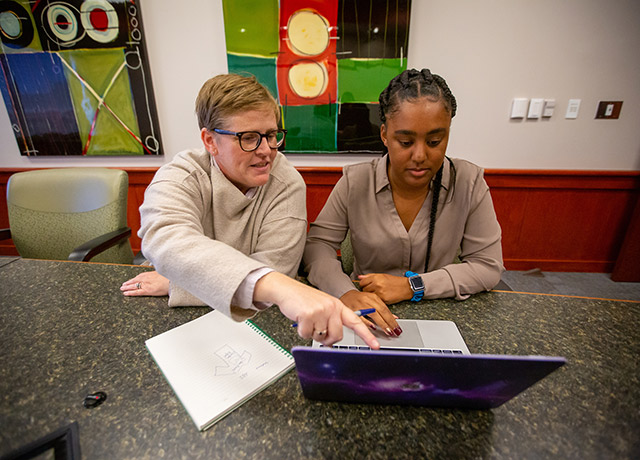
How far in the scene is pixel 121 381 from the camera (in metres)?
0.59

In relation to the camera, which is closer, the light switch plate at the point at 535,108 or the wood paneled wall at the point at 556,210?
the light switch plate at the point at 535,108

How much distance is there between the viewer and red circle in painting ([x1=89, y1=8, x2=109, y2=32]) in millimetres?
2129

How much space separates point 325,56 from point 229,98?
150 cm

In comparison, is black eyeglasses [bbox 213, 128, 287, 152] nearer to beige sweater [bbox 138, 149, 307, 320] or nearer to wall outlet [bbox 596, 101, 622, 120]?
beige sweater [bbox 138, 149, 307, 320]

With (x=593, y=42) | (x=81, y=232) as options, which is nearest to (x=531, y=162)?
(x=593, y=42)

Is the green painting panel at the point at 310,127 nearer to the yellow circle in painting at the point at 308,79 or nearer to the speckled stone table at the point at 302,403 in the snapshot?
the yellow circle in painting at the point at 308,79

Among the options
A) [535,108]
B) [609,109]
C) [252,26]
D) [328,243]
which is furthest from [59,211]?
[609,109]

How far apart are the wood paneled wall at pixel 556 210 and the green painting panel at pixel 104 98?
272 millimetres

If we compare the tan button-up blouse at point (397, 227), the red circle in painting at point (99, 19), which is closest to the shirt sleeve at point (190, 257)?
the tan button-up blouse at point (397, 227)

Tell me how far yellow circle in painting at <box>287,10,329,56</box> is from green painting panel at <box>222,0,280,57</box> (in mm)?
109

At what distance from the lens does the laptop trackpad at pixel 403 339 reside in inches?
27.2

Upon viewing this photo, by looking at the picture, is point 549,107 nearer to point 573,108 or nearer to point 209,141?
point 573,108

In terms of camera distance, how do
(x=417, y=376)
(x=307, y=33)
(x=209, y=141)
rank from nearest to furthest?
1. (x=417, y=376)
2. (x=209, y=141)
3. (x=307, y=33)

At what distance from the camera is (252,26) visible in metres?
2.08
